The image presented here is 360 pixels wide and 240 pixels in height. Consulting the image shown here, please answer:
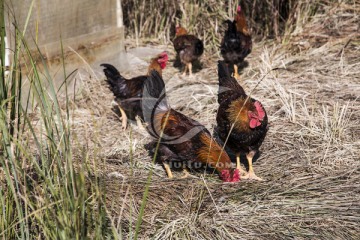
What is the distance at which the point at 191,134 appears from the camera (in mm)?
4953

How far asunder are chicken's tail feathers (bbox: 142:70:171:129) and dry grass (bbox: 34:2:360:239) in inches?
11.1

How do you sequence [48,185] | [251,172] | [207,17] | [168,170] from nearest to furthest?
[48,185] → [251,172] → [168,170] → [207,17]

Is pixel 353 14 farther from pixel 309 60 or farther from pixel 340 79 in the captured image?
pixel 340 79

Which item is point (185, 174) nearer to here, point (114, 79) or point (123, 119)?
point (123, 119)

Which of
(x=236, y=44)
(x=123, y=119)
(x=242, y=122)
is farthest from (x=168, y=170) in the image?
(x=236, y=44)

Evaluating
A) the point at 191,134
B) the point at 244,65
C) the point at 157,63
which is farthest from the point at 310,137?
the point at 244,65

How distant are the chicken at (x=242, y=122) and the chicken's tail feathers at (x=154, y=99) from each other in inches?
21.2

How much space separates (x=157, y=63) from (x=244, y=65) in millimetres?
1697

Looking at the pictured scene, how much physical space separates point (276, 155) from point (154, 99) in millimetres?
1248

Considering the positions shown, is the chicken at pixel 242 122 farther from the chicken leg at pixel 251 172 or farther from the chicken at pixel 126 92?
the chicken at pixel 126 92

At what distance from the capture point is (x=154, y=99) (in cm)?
522

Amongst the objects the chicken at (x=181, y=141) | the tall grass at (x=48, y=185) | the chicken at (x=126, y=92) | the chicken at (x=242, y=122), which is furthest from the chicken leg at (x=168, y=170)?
the tall grass at (x=48, y=185)

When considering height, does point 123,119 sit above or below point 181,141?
below

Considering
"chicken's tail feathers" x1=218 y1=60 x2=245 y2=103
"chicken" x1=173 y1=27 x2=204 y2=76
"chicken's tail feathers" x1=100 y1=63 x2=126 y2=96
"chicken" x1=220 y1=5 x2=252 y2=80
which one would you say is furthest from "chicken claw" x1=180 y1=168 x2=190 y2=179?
"chicken" x1=173 y1=27 x2=204 y2=76
